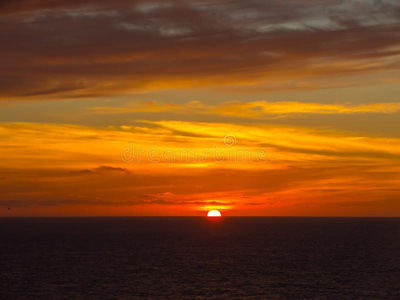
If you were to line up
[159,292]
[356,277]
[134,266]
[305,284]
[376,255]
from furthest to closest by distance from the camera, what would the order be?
[376,255] → [134,266] → [356,277] → [305,284] → [159,292]

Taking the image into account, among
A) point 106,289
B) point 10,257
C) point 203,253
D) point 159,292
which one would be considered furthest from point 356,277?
point 10,257

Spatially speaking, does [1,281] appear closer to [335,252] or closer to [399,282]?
[399,282]

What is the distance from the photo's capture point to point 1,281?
103 metres

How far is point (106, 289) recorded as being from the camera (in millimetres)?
94875

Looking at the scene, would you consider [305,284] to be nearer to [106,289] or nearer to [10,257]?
[106,289]

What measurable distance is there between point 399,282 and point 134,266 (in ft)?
183

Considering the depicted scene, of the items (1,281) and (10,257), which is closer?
(1,281)

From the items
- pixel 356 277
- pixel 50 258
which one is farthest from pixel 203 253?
pixel 356 277

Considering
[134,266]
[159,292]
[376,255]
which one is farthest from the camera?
[376,255]

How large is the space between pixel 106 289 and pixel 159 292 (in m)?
9.35

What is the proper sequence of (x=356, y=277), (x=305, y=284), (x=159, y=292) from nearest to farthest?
1. (x=159, y=292)
2. (x=305, y=284)
3. (x=356, y=277)

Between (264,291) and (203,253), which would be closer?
(264,291)

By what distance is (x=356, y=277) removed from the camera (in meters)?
111

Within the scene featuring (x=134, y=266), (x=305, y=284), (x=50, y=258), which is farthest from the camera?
(x=50, y=258)
